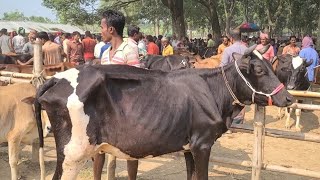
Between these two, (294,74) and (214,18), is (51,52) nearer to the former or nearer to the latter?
(294,74)

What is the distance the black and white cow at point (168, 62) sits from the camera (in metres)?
8.87

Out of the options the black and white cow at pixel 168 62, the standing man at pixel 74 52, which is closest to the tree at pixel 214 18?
the standing man at pixel 74 52

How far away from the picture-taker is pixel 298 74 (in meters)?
8.50

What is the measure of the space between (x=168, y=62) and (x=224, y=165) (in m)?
3.79

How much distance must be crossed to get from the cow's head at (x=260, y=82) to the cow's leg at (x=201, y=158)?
634mm

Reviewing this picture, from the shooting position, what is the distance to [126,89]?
3342mm

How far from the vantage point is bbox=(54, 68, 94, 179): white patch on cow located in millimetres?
3191

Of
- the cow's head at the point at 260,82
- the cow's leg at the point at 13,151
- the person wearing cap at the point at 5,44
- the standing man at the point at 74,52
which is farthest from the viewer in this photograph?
the person wearing cap at the point at 5,44

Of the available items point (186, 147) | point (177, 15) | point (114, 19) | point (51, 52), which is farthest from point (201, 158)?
point (177, 15)

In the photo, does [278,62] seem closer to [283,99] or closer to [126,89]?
[283,99]

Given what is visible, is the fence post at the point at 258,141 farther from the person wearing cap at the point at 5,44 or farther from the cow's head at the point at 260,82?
the person wearing cap at the point at 5,44

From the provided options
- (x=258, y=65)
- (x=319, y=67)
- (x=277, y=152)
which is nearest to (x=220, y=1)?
(x=319, y=67)

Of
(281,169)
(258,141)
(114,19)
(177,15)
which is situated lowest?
(281,169)

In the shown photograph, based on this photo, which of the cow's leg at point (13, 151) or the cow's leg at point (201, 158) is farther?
the cow's leg at point (13, 151)
